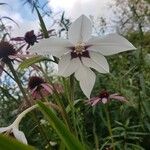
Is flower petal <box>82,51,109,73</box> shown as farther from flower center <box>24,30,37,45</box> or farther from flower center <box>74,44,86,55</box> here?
flower center <box>24,30,37,45</box>

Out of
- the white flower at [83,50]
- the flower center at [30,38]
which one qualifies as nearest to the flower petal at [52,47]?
the white flower at [83,50]

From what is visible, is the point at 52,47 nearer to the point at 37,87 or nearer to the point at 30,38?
the point at 30,38

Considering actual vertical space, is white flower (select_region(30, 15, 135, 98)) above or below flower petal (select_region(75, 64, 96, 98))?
above

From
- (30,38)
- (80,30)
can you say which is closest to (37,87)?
(30,38)

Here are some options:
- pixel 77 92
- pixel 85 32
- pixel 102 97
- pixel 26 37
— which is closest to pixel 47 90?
pixel 26 37

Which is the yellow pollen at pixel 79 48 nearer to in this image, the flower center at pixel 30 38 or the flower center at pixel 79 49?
the flower center at pixel 79 49

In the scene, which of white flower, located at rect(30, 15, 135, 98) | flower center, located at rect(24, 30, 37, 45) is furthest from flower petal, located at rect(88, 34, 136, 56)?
flower center, located at rect(24, 30, 37, 45)

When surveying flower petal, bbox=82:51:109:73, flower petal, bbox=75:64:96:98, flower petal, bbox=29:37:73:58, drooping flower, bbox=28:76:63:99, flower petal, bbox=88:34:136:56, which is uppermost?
flower petal, bbox=29:37:73:58
